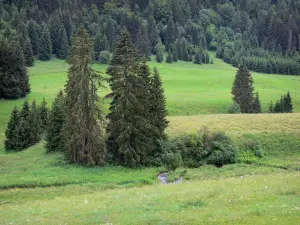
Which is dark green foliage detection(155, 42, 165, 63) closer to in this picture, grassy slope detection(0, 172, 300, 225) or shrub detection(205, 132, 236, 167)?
shrub detection(205, 132, 236, 167)

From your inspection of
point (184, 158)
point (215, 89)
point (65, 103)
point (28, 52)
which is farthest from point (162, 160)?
point (28, 52)

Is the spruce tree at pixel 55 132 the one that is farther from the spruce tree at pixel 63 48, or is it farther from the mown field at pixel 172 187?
the spruce tree at pixel 63 48

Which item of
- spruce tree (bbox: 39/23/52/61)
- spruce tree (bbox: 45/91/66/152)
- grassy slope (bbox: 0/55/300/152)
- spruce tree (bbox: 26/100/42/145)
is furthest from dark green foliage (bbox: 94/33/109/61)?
spruce tree (bbox: 45/91/66/152)

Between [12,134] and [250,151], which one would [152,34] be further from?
[250,151]

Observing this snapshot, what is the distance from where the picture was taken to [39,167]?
41844 mm

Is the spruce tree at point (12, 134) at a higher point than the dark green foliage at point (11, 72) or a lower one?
lower

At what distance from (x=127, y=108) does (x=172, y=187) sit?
16464mm

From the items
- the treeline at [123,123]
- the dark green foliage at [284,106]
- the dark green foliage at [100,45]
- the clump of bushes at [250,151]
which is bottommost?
the dark green foliage at [284,106]

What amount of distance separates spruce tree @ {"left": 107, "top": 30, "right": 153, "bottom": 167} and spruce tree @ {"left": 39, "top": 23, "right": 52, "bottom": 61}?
107 meters

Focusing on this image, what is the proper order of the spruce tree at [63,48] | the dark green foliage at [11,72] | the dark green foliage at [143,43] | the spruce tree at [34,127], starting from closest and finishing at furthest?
1. the spruce tree at [34,127]
2. the dark green foliage at [11,72]
3. the spruce tree at [63,48]
4. the dark green foliage at [143,43]

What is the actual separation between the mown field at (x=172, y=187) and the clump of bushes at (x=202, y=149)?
244 cm

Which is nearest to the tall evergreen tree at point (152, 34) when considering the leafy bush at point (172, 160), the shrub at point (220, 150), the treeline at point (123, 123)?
the shrub at point (220, 150)

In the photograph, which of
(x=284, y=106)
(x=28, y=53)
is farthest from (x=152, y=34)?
(x=284, y=106)

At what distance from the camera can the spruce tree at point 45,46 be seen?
474 ft
